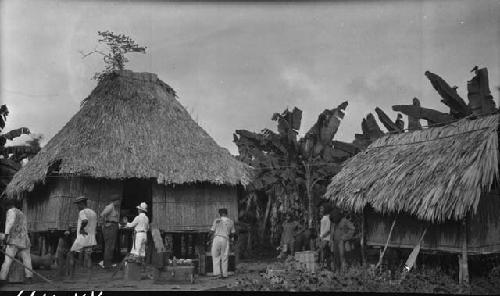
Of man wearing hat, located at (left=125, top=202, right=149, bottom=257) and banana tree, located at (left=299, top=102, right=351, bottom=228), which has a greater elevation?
banana tree, located at (left=299, top=102, right=351, bottom=228)

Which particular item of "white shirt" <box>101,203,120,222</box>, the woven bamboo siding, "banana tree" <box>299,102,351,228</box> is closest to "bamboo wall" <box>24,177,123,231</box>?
the woven bamboo siding

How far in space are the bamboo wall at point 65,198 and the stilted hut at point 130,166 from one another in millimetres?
22

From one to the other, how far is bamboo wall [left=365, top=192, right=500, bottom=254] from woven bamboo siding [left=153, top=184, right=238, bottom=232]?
196 inches

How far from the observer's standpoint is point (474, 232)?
9336mm

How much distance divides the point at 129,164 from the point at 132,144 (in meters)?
0.69

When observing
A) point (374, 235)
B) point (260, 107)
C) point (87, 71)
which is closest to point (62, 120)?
point (87, 71)

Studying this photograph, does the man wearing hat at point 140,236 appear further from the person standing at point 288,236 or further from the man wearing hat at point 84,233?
the person standing at point 288,236

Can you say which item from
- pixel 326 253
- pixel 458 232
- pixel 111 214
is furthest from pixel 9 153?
pixel 458 232

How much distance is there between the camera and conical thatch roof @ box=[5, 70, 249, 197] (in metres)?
13.3

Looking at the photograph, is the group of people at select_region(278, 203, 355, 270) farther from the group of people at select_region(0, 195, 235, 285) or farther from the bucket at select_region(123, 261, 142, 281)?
the bucket at select_region(123, 261, 142, 281)

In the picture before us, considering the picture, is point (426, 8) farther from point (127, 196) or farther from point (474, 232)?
point (127, 196)

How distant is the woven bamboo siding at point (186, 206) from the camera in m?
13.9

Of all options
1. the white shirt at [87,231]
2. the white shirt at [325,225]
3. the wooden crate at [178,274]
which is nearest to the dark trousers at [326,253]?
the white shirt at [325,225]

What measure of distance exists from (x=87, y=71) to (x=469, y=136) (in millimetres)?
9268
